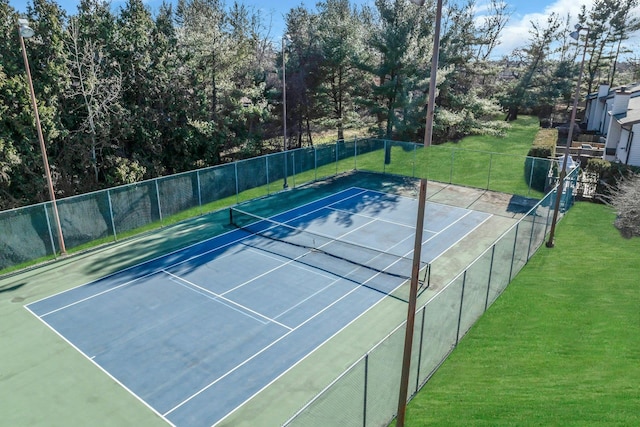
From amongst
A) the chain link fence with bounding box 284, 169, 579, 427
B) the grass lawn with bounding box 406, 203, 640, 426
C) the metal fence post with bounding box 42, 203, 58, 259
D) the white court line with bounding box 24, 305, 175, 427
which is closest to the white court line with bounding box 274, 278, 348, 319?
the white court line with bounding box 24, 305, 175, 427

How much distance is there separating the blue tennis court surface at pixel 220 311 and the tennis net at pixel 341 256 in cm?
8

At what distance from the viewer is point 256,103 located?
31.1 m

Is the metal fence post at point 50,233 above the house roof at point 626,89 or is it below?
below

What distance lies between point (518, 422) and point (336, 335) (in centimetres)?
488

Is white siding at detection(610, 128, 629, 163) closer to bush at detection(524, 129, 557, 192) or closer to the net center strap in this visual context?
bush at detection(524, 129, 557, 192)

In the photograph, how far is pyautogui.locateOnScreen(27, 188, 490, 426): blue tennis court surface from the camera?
10391 mm

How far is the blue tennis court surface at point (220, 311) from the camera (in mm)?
10391

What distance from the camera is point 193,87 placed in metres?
27.3

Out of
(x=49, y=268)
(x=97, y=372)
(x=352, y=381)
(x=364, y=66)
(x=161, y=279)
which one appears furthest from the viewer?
(x=364, y=66)

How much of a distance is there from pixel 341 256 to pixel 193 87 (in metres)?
16.3

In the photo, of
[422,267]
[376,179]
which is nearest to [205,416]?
[422,267]

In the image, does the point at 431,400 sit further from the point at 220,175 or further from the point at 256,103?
the point at 256,103

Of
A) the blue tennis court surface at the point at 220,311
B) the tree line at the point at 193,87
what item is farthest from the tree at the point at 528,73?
the blue tennis court surface at the point at 220,311

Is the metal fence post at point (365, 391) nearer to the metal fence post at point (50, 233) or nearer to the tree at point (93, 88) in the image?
the metal fence post at point (50, 233)
